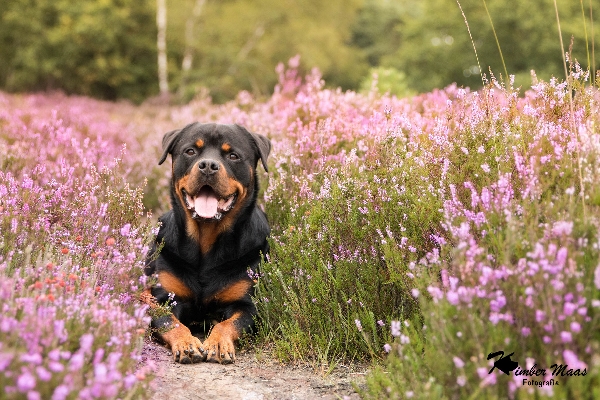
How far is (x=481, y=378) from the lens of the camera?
200 centimetres

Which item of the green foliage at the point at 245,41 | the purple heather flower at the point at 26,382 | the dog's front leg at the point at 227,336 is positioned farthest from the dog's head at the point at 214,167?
the green foliage at the point at 245,41

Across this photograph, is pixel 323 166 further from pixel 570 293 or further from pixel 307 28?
pixel 307 28

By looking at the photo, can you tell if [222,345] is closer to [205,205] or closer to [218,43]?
[205,205]

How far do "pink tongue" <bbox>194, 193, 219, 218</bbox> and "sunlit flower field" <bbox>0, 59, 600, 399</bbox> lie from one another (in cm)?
47

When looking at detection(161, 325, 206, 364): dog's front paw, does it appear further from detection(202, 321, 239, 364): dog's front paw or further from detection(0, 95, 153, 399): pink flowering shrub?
detection(0, 95, 153, 399): pink flowering shrub

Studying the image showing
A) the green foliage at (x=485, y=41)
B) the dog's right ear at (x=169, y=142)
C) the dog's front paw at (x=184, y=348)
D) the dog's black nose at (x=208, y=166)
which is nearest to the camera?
the dog's front paw at (x=184, y=348)

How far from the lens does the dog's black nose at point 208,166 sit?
3977 millimetres

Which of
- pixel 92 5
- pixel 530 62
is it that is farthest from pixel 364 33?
pixel 92 5

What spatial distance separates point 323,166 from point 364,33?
1904 inches

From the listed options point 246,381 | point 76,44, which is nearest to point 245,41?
point 76,44

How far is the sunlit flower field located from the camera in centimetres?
201

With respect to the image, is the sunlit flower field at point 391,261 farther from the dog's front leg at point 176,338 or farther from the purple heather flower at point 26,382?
the dog's front leg at point 176,338

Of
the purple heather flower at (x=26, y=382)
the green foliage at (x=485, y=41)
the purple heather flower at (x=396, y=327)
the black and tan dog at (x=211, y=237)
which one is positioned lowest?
the purple heather flower at (x=26, y=382)

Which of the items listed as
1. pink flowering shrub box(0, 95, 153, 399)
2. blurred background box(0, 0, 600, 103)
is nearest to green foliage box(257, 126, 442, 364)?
pink flowering shrub box(0, 95, 153, 399)
